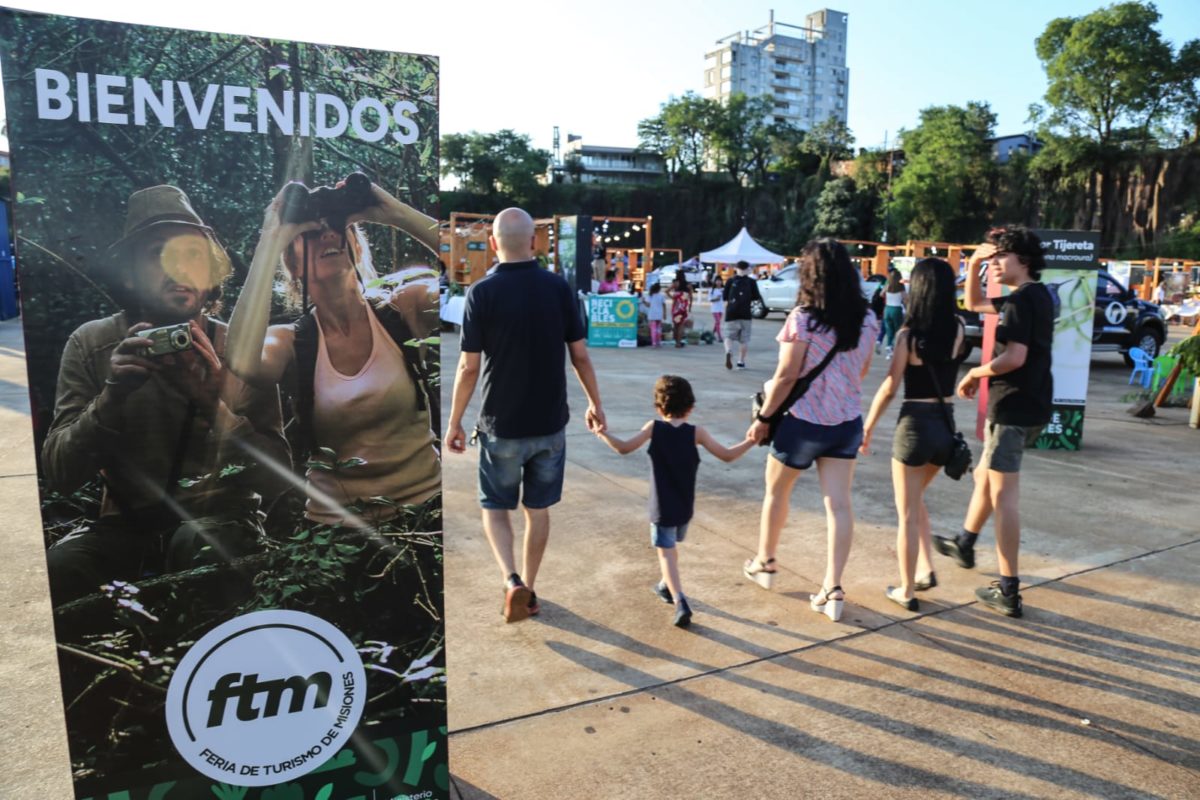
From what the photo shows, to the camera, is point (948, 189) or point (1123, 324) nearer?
point (1123, 324)

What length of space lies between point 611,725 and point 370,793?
100 cm

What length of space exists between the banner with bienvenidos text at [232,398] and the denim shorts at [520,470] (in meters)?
1.39

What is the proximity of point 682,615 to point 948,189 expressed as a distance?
188 feet

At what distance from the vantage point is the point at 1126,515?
5.45 meters

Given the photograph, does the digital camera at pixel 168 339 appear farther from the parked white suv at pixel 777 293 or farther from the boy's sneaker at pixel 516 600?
the parked white suv at pixel 777 293

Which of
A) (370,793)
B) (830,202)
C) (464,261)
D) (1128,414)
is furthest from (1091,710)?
(830,202)

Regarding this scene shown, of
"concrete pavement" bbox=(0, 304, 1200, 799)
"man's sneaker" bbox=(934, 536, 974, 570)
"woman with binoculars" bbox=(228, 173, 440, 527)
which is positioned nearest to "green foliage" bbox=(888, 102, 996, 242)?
"concrete pavement" bbox=(0, 304, 1200, 799)

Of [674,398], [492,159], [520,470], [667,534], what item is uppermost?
[492,159]

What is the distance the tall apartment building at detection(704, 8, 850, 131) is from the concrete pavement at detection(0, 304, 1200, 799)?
11482cm

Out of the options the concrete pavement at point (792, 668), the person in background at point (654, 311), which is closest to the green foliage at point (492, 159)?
the person in background at point (654, 311)

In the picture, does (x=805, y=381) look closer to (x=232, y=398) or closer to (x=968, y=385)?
(x=968, y=385)

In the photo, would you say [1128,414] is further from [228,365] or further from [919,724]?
[228,365]

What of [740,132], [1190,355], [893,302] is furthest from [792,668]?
[740,132]

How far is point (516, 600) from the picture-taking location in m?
3.54
